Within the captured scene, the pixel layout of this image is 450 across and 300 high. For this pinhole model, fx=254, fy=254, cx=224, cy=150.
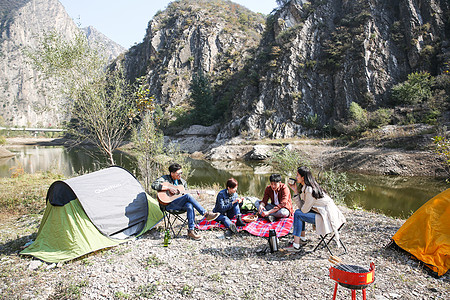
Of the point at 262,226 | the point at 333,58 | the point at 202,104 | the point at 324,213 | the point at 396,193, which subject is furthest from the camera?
the point at 202,104

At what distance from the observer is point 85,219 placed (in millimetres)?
5363

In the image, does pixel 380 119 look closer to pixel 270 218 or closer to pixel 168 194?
pixel 270 218

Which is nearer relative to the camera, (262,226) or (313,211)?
(313,211)

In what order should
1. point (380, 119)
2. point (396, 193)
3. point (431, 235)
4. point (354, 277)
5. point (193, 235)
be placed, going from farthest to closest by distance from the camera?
1. point (380, 119)
2. point (396, 193)
3. point (193, 235)
4. point (431, 235)
5. point (354, 277)

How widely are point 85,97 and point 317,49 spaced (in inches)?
1391

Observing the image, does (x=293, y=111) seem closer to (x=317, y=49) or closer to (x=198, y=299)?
(x=317, y=49)

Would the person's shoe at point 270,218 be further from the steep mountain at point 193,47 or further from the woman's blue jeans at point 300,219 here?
the steep mountain at point 193,47

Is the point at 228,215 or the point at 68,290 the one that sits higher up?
the point at 228,215

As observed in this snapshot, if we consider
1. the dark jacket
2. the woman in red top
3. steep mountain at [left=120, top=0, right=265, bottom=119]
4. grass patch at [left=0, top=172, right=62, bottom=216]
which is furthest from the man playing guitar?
steep mountain at [left=120, top=0, right=265, bottom=119]

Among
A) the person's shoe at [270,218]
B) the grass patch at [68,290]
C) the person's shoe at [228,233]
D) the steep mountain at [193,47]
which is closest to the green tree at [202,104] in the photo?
the steep mountain at [193,47]

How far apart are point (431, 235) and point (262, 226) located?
320 cm

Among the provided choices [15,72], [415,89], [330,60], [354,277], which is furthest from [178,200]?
[15,72]

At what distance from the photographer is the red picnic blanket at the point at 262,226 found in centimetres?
581

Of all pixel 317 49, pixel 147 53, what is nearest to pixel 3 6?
pixel 147 53
